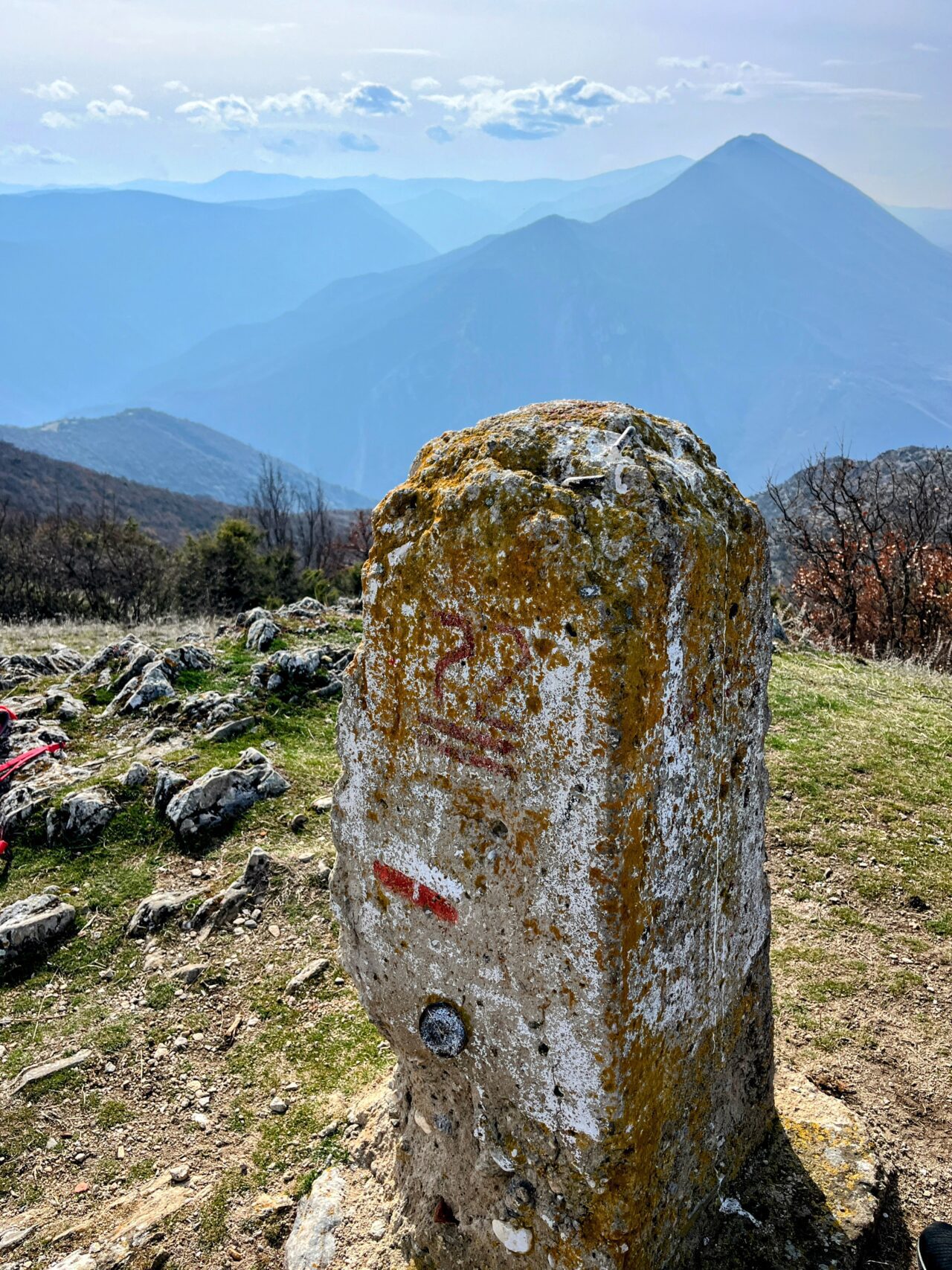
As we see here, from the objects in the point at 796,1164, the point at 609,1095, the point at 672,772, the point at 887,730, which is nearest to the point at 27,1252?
the point at 609,1095

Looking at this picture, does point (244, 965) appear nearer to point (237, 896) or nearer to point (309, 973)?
point (309, 973)

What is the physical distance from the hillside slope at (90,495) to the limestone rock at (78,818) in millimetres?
55246

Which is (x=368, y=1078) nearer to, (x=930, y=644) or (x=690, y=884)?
(x=690, y=884)

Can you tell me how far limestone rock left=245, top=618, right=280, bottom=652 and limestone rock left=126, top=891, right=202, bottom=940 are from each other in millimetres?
5401

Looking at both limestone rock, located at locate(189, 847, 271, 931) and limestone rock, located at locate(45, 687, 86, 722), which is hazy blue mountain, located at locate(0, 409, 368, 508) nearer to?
limestone rock, located at locate(45, 687, 86, 722)

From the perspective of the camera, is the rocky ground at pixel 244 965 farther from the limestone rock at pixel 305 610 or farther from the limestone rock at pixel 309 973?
the limestone rock at pixel 305 610

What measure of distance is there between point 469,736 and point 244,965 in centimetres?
424

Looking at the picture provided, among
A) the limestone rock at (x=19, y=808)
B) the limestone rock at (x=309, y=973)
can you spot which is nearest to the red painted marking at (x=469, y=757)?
the limestone rock at (x=309, y=973)

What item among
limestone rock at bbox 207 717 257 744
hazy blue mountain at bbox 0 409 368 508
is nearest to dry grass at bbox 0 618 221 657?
limestone rock at bbox 207 717 257 744

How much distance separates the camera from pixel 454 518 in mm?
3012

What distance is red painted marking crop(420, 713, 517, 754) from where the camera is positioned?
2918 mm

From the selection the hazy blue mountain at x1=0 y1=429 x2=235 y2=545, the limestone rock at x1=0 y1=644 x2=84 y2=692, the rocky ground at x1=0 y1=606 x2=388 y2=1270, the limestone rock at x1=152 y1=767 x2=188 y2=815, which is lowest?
the rocky ground at x1=0 y1=606 x2=388 y2=1270

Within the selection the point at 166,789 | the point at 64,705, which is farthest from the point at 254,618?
the point at 166,789

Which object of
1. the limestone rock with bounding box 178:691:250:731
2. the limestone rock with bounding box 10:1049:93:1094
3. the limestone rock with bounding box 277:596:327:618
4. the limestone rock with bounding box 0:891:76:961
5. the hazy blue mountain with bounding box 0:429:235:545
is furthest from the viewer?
the hazy blue mountain with bounding box 0:429:235:545
